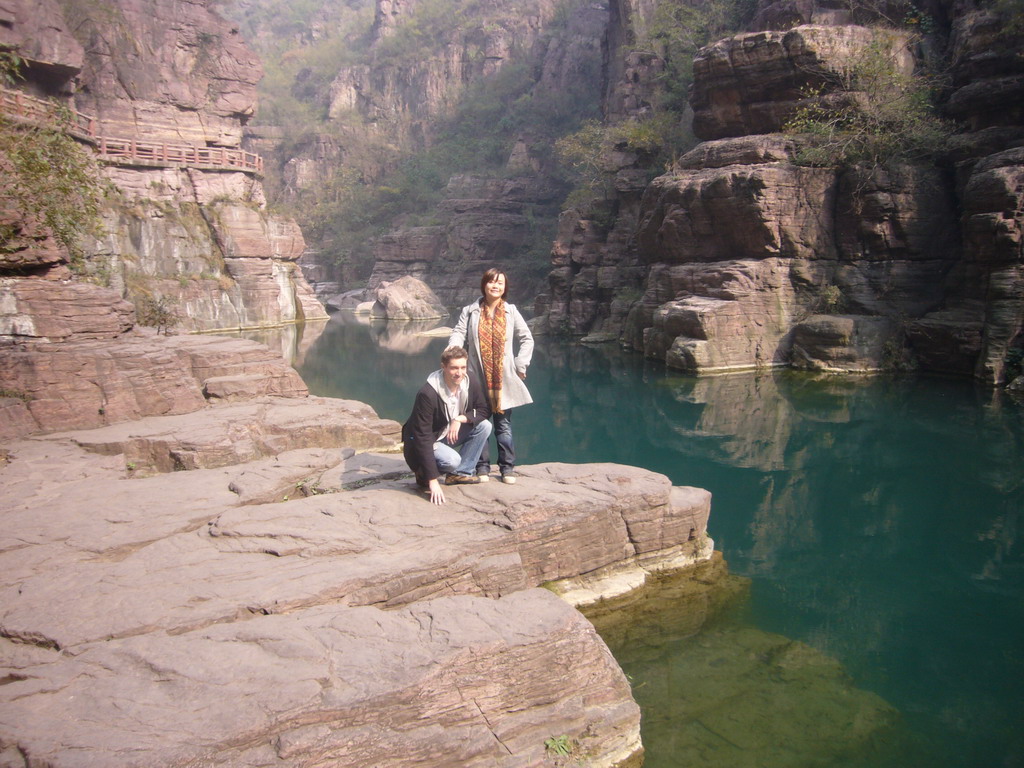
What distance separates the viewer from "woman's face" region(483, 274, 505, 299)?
5395 millimetres

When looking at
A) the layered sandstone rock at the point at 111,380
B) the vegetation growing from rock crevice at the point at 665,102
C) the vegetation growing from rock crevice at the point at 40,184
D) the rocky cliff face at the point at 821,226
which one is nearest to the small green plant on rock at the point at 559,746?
the layered sandstone rock at the point at 111,380

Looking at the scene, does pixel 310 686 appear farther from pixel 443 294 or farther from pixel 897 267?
pixel 443 294

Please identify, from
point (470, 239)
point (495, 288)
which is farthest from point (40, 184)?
point (470, 239)

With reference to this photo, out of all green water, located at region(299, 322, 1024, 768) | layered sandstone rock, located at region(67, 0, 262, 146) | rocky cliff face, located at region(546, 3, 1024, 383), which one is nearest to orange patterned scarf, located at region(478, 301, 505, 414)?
green water, located at region(299, 322, 1024, 768)

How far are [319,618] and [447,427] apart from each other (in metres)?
1.81

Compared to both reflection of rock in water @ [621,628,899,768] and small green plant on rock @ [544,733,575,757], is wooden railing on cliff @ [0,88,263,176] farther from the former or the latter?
small green plant on rock @ [544,733,575,757]

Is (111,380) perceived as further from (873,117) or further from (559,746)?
(873,117)

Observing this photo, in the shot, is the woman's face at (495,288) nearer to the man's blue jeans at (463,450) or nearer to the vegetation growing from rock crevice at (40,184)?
the man's blue jeans at (463,450)

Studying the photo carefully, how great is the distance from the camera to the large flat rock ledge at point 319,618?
10.2ft

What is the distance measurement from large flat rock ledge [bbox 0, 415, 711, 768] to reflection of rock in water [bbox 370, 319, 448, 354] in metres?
18.7

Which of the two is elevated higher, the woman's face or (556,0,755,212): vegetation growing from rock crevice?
→ (556,0,755,212): vegetation growing from rock crevice

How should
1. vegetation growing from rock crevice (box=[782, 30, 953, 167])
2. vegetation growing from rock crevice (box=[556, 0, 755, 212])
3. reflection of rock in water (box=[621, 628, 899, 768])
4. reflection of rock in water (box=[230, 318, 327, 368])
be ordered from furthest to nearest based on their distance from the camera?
vegetation growing from rock crevice (box=[556, 0, 755, 212]), reflection of rock in water (box=[230, 318, 327, 368]), vegetation growing from rock crevice (box=[782, 30, 953, 167]), reflection of rock in water (box=[621, 628, 899, 768])

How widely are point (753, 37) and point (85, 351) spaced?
1704 centimetres

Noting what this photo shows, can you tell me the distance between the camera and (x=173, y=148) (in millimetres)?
28750
